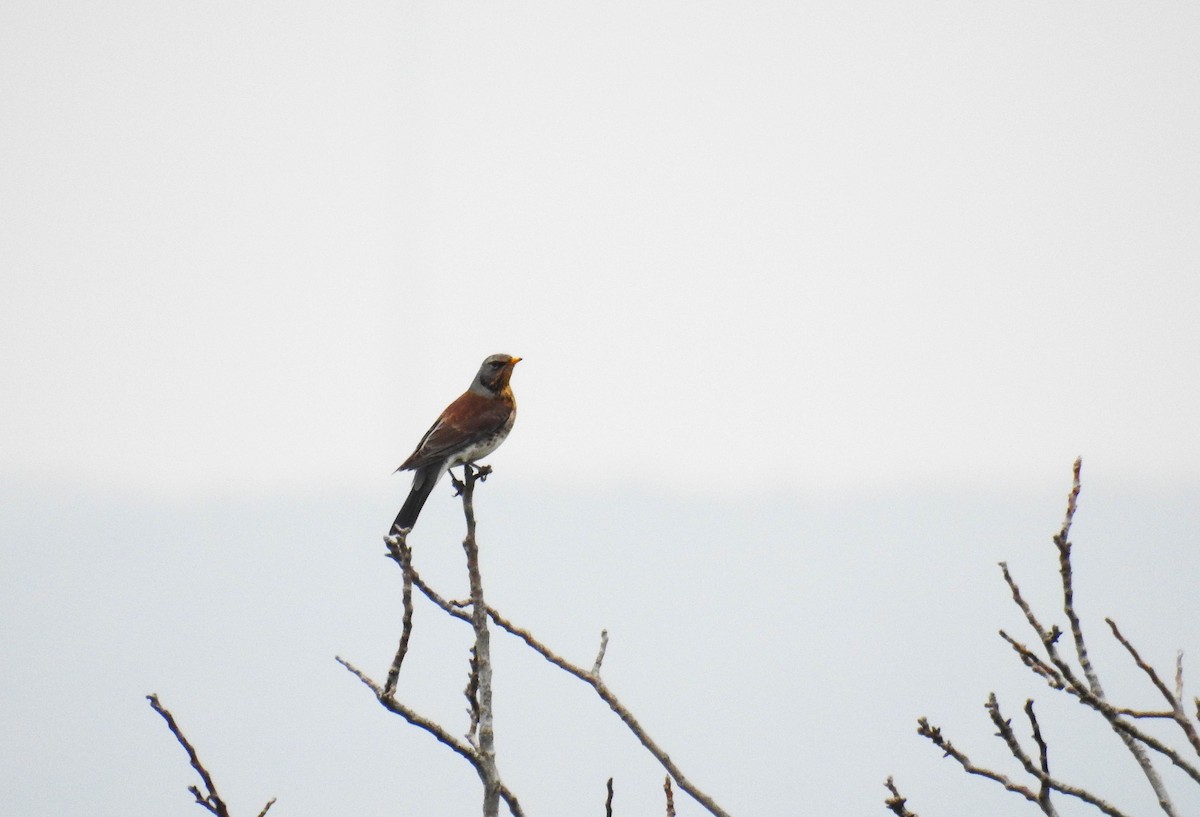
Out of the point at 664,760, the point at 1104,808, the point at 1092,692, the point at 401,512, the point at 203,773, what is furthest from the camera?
the point at 401,512

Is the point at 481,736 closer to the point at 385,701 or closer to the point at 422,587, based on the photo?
the point at 385,701

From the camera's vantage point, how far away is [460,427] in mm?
12352

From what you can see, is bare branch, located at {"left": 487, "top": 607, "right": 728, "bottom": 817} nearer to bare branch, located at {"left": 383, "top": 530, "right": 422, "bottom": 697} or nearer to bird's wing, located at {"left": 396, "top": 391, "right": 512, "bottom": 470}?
bare branch, located at {"left": 383, "top": 530, "right": 422, "bottom": 697}

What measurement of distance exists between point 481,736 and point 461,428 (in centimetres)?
768

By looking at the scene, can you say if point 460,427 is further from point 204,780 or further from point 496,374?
point 204,780

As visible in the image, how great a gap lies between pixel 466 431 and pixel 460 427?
0.08 m

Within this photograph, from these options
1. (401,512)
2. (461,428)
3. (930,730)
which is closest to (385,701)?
(930,730)

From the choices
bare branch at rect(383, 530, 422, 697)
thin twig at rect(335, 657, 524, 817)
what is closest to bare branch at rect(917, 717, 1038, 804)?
thin twig at rect(335, 657, 524, 817)

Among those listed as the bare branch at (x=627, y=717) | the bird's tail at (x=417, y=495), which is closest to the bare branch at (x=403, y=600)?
the bare branch at (x=627, y=717)

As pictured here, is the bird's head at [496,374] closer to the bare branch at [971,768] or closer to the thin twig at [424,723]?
the thin twig at [424,723]

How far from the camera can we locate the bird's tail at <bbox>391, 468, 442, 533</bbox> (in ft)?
35.7

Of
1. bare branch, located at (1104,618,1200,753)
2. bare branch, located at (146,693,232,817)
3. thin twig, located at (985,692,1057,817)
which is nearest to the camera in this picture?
bare branch, located at (1104,618,1200,753)

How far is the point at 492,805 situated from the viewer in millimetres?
4543

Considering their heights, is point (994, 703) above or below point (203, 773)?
above
